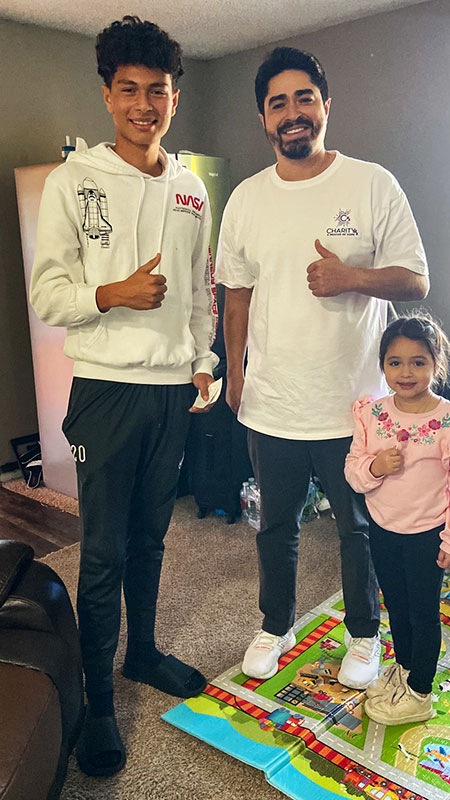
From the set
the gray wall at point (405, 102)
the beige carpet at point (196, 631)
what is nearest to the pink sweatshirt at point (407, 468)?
the beige carpet at point (196, 631)

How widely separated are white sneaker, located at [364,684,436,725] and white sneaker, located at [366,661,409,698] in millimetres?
12

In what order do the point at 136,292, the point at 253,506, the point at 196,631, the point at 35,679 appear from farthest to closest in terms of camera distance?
the point at 253,506, the point at 196,631, the point at 136,292, the point at 35,679

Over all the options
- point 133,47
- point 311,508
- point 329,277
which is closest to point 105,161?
point 133,47

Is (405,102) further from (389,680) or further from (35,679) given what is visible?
(35,679)


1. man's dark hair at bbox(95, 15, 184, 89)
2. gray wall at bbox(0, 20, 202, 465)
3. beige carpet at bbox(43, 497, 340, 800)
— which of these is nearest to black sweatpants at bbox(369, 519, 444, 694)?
beige carpet at bbox(43, 497, 340, 800)

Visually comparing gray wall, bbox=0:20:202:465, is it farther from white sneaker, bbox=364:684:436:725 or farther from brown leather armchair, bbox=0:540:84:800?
white sneaker, bbox=364:684:436:725

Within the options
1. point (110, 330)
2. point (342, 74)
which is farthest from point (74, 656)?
point (342, 74)

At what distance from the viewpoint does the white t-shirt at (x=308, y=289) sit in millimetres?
1550

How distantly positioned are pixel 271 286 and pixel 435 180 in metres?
1.80

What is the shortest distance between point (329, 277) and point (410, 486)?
0.49 meters

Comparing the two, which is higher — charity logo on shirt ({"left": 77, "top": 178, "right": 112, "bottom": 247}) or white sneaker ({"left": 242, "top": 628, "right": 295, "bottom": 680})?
charity logo on shirt ({"left": 77, "top": 178, "right": 112, "bottom": 247})

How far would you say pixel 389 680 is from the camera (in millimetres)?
1622

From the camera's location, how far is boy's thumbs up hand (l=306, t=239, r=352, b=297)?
149cm

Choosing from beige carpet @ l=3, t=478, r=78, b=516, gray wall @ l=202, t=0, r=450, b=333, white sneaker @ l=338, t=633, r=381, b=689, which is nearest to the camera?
white sneaker @ l=338, t=633, r=381, b=689
